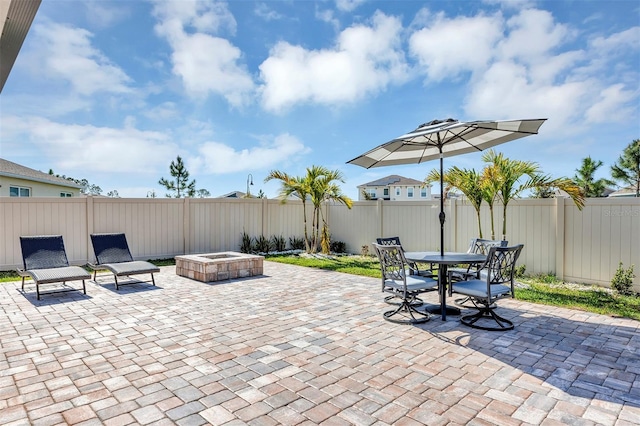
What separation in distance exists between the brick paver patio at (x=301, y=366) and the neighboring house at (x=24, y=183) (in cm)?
1282

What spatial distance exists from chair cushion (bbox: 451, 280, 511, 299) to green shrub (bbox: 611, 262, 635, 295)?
4071mm

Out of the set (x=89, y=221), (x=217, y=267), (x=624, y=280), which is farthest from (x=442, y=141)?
(x=89, y=221)

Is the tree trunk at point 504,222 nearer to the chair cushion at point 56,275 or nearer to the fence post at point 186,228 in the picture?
the chair cushion at point 56,275

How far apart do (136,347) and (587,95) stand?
13173 mm

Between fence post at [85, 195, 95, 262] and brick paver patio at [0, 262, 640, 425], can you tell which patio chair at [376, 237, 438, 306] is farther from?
fence post at [85, 195, 95, 262]

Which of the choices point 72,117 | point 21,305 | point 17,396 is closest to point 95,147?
point 72,117

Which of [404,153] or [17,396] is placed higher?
[404,153]

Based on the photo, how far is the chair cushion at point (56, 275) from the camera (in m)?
6.23

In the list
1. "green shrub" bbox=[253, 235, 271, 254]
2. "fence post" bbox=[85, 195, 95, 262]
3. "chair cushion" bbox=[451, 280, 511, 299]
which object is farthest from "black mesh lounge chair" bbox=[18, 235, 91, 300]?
"chair cushion" bbox=[451, 280, 511, 299]

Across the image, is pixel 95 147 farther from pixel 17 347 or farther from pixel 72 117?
pixel 17 347

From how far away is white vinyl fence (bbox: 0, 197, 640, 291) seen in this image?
7547 mm

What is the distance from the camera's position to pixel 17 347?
4094mm

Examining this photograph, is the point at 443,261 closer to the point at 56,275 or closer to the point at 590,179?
the point at 56,275

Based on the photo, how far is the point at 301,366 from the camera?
3602mm
